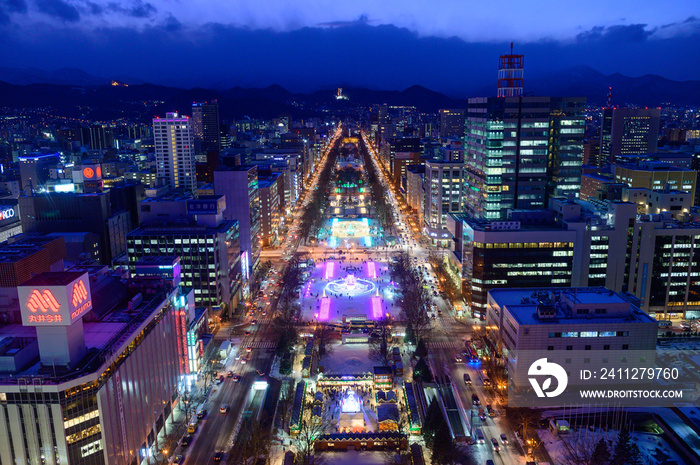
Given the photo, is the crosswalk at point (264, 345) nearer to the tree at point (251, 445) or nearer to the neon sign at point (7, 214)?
the tree at point (251, 445)

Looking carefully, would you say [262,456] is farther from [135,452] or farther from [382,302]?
[382,302]

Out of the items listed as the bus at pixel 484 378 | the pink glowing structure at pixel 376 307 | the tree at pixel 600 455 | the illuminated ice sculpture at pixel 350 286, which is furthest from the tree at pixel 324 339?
the tree at pixel 600 455

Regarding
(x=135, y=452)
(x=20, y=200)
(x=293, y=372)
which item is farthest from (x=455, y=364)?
(x=20, y=200)

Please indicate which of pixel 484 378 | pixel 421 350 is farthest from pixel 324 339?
pixel 484 378

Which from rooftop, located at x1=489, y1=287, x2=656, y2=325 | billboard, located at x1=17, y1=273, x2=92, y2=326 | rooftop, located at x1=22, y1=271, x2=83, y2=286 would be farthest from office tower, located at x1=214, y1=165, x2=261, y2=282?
billboard, located at x1=17, y1=273, x2=92, y2=326

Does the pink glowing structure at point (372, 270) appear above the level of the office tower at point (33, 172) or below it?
below
